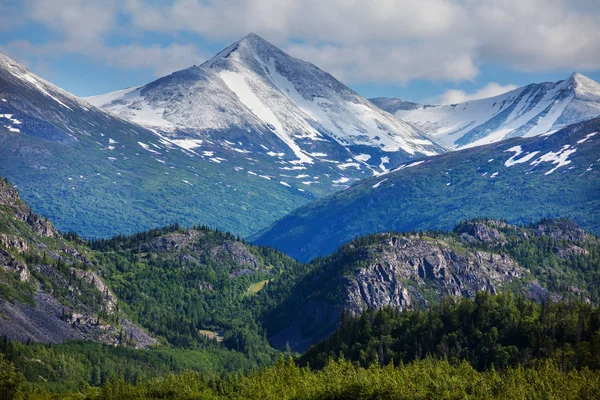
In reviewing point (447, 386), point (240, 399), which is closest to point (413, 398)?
point (447, 386)

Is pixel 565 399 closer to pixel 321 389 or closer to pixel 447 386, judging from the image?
pixel 447 386

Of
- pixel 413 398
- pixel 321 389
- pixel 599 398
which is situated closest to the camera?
pixel 599 398

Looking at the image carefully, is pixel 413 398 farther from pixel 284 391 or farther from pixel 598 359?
pixel 598 359

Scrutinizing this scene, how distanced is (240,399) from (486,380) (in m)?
47.3

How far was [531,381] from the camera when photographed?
18562 cm

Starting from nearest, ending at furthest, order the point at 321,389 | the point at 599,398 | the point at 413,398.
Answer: the point at 599,398
the point at 413,398
the point at 321,389

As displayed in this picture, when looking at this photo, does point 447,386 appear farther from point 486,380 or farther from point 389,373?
point 389,373

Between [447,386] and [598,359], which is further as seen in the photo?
[598,359]

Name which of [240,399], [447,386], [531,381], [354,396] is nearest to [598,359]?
[531,381]

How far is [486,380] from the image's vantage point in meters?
181

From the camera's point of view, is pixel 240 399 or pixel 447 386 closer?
pixel 447 386

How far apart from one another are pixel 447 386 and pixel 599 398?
2794 centimetres

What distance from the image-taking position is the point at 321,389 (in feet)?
628

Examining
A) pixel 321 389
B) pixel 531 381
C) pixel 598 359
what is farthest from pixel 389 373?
pixel 598 359
